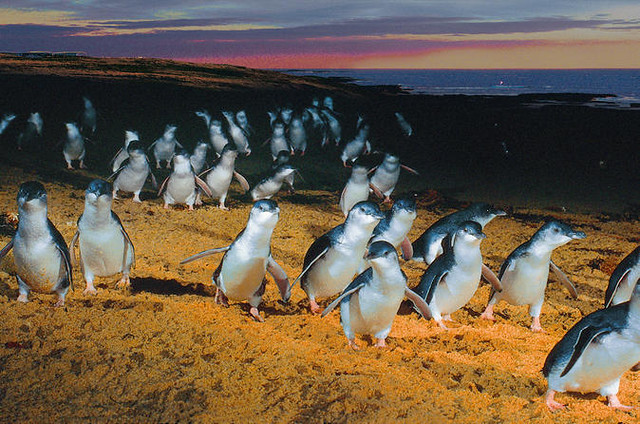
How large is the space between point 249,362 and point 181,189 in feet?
16.3

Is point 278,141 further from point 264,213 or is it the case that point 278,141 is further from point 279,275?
point 264,213

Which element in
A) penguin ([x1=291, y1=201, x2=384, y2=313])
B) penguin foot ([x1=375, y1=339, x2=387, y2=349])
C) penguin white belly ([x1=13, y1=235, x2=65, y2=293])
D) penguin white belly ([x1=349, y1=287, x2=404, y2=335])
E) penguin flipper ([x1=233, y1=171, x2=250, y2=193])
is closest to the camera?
penguin white belly ([x1=349, y1=287, x2=404, y2=335])

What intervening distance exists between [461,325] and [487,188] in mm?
7915

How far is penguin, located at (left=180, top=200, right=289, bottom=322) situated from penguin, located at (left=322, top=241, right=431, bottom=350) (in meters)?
0.79

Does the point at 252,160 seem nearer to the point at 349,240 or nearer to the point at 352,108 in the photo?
the point at 349,240

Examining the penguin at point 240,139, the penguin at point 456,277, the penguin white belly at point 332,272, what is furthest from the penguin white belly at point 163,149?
the penguin at point 456,277

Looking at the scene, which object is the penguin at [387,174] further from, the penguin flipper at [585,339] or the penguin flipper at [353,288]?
the penguin flipper at [585,339]

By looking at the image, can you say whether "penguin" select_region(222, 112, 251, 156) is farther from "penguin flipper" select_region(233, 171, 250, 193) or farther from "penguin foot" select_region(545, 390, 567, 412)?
"penguin foot" select_region(545, 390, 567, 412)

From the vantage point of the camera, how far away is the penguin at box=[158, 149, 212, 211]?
8.23 meters

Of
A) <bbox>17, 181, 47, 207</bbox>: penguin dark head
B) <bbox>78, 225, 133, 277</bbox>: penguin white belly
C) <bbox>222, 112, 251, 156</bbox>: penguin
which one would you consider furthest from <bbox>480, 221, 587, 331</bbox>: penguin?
<bbox>222, 112, 251, 156</bbox>: penguin

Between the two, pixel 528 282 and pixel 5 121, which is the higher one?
pixel 5 121

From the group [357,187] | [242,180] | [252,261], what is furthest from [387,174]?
[252,261]

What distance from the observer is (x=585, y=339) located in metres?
3.50

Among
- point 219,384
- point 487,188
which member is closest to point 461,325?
point 219,384
